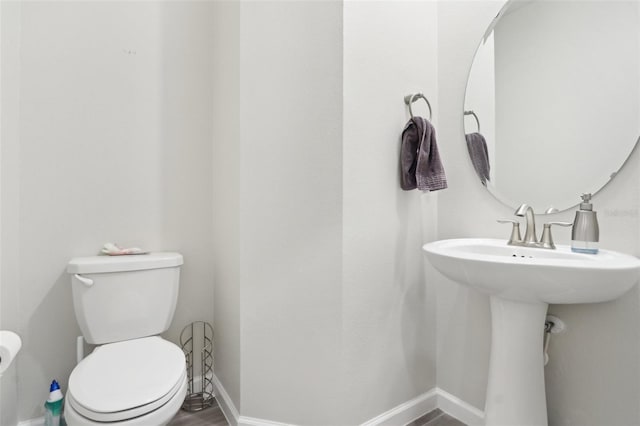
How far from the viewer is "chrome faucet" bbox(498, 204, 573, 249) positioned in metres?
1.18

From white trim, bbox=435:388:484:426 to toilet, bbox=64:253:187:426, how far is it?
3.85 feet

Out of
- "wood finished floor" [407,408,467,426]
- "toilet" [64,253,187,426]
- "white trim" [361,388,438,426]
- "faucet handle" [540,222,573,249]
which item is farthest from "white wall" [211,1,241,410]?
"faucet handle" [540,222,573,249]


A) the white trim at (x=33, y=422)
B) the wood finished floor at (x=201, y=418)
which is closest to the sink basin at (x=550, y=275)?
the wood finished floor at (x=201, y=418)

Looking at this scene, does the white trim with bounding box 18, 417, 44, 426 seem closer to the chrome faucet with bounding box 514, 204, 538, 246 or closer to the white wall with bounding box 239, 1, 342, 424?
the white wall with bounding box 239, 1, 342, 424

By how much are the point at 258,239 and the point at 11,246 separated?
1.02 metres

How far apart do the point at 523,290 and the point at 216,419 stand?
1.43 metres

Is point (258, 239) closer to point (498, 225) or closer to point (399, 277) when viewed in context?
point (399, 277)

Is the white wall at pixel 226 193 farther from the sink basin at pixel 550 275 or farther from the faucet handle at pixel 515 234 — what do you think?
the faucet handle at pixel 515 234

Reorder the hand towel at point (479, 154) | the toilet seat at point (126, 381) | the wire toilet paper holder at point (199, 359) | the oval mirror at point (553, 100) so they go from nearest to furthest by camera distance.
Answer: the toilet seat at point (126, 381) → the oval mirror at point (553, 100) → the hand towel at point (479, 154) → the wire toilet paper holder at point (199, 359)

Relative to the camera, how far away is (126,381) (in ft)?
3.60

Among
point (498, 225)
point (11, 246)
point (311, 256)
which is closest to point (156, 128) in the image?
point (11, 246)

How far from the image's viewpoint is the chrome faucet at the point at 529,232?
1.18 m

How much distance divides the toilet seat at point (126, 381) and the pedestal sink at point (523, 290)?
0.99 meters

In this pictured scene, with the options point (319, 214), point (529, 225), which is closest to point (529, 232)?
point (529, 225)
